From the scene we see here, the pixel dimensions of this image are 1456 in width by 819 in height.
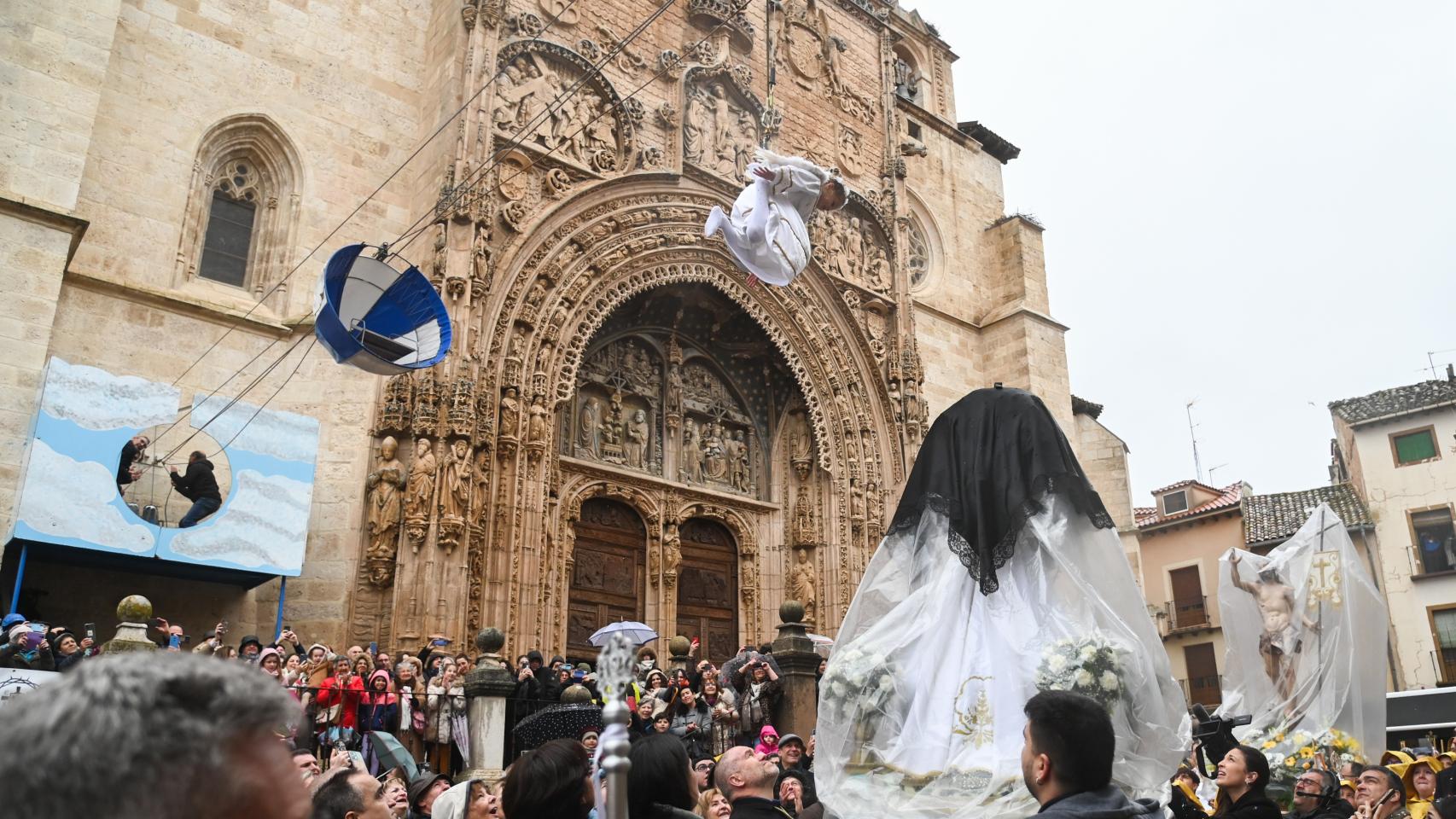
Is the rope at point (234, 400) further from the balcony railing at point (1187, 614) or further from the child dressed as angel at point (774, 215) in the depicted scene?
the balcony railing at point (1187, 614)

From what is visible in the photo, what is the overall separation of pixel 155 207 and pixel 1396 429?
2868cm

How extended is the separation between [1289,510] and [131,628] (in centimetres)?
2956

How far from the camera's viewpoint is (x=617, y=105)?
54.2ft

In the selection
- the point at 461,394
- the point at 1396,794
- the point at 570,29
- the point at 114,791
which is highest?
the point at 570,29

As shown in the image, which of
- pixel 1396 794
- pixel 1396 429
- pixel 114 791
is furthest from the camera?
pixel 1396 429

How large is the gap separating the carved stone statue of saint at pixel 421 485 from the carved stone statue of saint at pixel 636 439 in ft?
15.7

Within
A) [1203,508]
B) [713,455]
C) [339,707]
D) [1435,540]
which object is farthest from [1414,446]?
[339,707]

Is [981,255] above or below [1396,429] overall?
above

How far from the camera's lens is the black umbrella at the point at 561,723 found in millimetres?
6965

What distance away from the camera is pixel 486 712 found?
30.7 ft

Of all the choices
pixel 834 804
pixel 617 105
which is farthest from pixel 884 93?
pixel 834 804

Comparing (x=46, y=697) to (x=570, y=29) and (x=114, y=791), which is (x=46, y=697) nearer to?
(x=114, y=791)

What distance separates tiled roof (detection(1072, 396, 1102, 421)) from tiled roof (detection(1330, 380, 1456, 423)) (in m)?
7.87

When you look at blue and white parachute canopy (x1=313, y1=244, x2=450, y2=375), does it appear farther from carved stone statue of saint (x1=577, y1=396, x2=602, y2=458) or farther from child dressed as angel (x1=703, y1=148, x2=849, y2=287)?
carved stone statue of saint (x1=577, y1=396, x2=602, y2=458)
